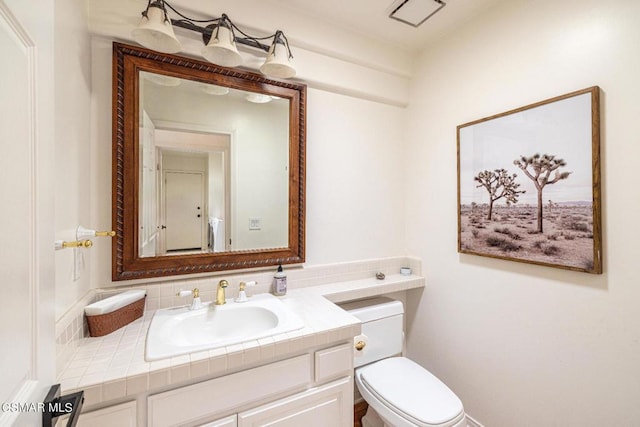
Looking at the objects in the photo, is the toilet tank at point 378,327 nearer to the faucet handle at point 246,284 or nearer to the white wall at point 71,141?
the faucet handle at point 246,284

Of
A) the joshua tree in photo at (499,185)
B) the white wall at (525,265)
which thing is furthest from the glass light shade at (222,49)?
the joshua tree in photo at (499,185)

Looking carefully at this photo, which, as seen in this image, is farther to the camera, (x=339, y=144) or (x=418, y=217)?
(x=418, y=217)

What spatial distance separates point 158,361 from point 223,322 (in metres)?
0.43

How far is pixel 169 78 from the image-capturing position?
1.30 meters

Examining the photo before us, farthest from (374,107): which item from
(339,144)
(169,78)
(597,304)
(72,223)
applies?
(72,223)

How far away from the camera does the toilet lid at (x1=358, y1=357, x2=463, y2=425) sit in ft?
3.84

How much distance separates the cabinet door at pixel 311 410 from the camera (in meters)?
0.97

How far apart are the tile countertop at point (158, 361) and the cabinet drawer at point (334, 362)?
45 millimetres

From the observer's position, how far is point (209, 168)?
55.4 inches

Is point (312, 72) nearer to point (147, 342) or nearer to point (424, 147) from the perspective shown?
point (424, 147)

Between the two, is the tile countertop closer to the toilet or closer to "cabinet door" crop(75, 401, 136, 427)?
"cabinet door" crop(75, 401, 136, 427)

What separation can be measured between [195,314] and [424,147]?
5.56 ft

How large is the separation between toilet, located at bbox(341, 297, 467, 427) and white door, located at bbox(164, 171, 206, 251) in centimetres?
97

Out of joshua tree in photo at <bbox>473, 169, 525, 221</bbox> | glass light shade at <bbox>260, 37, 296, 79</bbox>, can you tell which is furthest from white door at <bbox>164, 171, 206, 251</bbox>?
joshua tree in photo at <bbox>473, 169, 525, 221</bbox>
